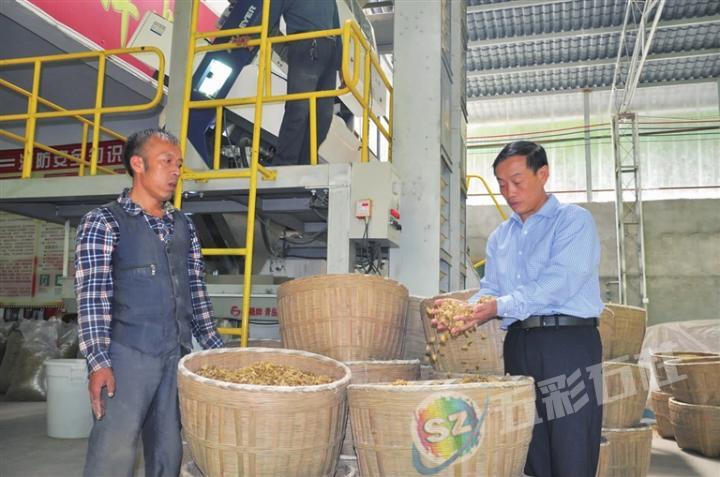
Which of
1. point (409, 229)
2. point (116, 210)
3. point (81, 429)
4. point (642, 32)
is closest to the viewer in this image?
point (116, 210)

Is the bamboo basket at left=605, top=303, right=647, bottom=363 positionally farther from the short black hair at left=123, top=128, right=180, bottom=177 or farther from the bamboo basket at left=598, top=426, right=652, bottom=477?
the short black hair at left=123, top=128, right=180, bottom=177

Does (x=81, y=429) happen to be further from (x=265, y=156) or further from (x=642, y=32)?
(x=642, y=32)

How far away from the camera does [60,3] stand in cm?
704

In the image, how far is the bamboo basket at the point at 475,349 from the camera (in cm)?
365

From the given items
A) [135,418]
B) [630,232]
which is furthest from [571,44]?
[135,418]

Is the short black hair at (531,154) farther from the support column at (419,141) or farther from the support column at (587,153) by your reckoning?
the support column at (587,153)

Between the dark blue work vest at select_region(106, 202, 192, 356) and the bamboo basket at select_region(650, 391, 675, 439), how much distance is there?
6531 mm

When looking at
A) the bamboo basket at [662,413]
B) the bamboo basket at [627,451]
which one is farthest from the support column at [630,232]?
the bamboo basket at [627,451]

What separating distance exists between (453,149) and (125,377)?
4715 millimetres

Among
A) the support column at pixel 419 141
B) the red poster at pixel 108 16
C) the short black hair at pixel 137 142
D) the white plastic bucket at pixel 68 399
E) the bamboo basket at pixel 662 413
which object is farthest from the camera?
the bamboo basket at pixel 662 413

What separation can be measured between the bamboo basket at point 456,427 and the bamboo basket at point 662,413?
5764 millimetres

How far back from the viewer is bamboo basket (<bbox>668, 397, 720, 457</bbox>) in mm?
6023

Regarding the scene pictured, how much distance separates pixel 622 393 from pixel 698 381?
229cm

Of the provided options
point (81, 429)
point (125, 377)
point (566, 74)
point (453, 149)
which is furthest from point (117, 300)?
point (566, 74)
